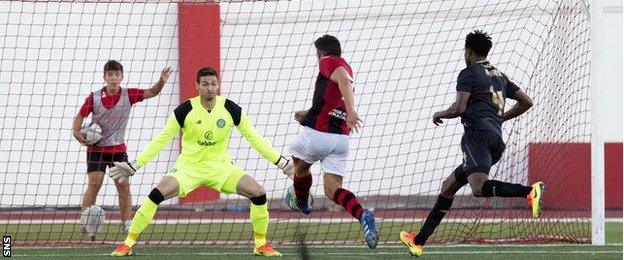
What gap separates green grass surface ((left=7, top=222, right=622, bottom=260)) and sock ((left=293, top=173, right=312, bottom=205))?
24.2 inches

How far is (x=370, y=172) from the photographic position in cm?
2092

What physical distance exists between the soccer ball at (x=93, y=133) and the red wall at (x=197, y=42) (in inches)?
207

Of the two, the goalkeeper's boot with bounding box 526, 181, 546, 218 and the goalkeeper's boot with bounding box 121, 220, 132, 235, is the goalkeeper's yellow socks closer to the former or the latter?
the goalkeeper's boot with bounding box 526, 181, 546, 218

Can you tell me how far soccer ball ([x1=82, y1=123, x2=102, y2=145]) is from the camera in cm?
1402

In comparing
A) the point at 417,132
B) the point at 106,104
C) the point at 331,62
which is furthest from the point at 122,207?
the point at 417,132

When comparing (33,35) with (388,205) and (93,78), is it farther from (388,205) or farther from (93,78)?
(388,205)

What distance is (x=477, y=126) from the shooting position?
1099 centimetres

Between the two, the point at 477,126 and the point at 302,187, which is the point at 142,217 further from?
the point at 477,126

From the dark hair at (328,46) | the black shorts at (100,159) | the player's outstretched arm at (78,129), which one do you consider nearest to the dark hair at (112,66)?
the player's outstretched arm at (78,129)

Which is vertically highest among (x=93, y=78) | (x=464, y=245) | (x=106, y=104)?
(x=93, y=78)

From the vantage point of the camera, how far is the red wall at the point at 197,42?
63.9 ft

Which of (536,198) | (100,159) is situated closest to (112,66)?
(100,159)

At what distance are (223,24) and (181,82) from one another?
964 mm

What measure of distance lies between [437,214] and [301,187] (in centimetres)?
218
